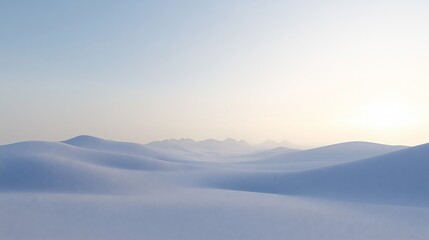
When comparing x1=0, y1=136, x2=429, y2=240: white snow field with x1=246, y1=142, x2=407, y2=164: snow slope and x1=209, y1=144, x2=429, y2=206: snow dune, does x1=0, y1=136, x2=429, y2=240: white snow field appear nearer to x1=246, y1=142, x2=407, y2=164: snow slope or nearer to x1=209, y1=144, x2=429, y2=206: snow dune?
x1=209, y1=144, x2=429, y2=206: snow dune

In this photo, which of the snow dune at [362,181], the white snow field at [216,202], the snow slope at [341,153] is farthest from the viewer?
the snow slope at [341,153]

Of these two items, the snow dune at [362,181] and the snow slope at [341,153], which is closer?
the snow dune at [362,181]

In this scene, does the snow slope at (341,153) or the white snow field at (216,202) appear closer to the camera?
the white snow field at (216,202)

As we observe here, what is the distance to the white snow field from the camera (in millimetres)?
20047

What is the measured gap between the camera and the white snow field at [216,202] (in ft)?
65.8

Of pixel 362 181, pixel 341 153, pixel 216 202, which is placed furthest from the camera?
pixel 341 153

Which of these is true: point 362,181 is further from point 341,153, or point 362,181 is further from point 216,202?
point 341,153

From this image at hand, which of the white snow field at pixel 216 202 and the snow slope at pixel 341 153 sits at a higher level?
the snow slope at pixel 341 153

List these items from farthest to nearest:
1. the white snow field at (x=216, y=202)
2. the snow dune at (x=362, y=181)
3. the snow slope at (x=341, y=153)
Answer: the snow slope at (x=341, y=153)
the snow dune at (x=362, y=181)
the white snow field at (x=216, y=202)

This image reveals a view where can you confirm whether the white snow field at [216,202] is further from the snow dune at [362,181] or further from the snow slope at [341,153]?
the snow slope at [341,153]

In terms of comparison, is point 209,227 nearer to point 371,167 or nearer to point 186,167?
point 371,167

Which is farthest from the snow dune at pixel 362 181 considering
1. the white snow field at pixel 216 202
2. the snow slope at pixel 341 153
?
the snow slope at pixel 341 153

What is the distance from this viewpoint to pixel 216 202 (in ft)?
87.8

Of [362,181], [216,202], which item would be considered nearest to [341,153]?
[362,181]
